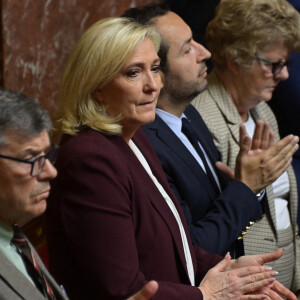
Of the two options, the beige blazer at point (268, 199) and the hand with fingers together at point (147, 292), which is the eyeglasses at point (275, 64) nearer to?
the beige blazer at point (268, 199)

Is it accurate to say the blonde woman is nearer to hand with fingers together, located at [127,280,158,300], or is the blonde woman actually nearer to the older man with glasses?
hand with fingers together, located at [127,280,158,300]

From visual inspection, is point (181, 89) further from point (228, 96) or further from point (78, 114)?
point (78, 114)

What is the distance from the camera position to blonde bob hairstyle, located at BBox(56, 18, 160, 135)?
2.52 m

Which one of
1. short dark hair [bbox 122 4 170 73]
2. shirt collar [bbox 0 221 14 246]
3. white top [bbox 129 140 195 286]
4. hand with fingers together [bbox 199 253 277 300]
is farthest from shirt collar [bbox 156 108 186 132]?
shirt collar [bbox 0 221 14 246]

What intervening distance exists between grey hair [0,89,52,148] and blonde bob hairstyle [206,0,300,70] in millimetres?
1664

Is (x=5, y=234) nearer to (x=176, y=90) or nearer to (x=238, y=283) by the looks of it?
(x=238, y=283)

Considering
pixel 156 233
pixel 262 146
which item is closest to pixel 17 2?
pixel 262 146

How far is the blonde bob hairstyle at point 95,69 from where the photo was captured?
2.52 metres

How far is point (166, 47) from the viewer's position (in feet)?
10.4

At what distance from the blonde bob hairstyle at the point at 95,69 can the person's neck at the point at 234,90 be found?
108 cm

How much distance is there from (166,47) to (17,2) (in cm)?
82

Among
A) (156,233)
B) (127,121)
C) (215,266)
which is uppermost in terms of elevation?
(127,121)

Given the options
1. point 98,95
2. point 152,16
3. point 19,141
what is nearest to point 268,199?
point 152,16

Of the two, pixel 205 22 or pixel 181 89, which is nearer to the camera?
pixel 181 89
